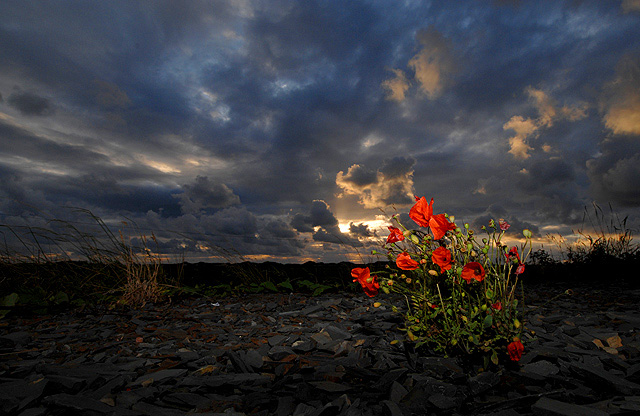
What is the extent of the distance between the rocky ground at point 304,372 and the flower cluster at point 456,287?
0.14 m

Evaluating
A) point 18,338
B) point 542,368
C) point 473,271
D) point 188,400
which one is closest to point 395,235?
point 473,271

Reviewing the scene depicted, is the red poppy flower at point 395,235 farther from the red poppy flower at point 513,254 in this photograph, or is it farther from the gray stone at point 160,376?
the gray stone at point 160,376

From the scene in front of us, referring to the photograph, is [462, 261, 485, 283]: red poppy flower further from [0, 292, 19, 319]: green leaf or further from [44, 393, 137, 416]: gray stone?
[0, 292, 19, 319]: green leaf

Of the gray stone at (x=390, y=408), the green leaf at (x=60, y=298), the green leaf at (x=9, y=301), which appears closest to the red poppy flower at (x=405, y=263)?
the gray stone at (x=390, y=408)

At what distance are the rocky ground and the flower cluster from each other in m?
0.14

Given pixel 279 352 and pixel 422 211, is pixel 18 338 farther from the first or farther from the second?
pixel 422 211

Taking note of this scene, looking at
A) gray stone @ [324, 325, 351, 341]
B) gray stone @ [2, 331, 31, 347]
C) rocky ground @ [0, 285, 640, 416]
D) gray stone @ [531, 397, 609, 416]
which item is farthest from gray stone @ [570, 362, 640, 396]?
gray stone @ [2, 331, 31, 347]

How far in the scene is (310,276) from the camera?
612 centimetres

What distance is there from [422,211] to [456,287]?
0.68m

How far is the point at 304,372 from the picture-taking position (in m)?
1.99

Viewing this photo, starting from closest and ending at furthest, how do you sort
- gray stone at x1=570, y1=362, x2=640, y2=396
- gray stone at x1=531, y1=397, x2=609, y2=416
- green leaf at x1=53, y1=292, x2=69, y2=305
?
gray stone at x1=531, y1=397, x2=609, y2=416 < gray stone at x1=570, y1=362, x2=640, y2=396 < green leaf at x1=53, y1=292, x2=69, y2=305

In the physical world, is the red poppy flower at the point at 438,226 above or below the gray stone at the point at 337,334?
above

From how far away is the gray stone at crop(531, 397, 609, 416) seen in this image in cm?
146

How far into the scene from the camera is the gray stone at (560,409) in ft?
4.81
